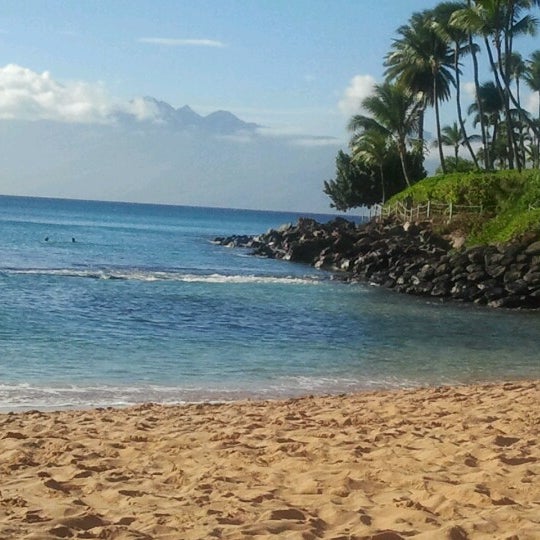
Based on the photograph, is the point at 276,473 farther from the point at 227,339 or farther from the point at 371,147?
the point at 371,147

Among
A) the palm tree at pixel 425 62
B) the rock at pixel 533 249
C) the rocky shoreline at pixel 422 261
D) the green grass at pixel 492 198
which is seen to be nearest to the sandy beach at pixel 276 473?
the rocky shoreline at pixel 422 261

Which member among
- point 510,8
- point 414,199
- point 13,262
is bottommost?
point 13,262

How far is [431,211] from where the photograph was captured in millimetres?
43438

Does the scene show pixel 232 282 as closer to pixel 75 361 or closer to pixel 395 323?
pixel 395 323

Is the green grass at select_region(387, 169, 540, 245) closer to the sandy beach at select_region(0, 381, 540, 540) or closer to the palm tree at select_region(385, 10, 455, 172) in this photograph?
the palm tree at select_region(385, 10, 455, 172)

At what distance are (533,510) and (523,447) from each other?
1792 millimetres

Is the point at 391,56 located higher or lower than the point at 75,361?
higher

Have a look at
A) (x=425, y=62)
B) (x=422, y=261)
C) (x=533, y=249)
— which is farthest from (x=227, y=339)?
(x=425, y=62)

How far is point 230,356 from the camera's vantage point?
609 inches

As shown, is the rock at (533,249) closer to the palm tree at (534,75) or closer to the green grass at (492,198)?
the green grass at (492,198)

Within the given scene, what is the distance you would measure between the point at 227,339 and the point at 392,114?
131ft

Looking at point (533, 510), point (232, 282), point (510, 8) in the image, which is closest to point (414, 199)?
point (510, 8)

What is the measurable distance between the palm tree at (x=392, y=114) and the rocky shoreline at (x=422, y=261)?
29.0ft

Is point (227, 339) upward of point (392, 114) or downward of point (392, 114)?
downward
